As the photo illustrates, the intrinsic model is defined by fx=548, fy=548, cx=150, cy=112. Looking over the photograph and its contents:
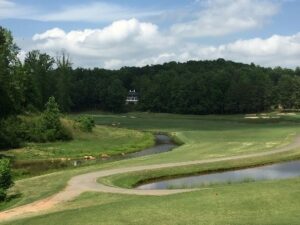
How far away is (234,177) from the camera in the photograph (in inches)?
1630

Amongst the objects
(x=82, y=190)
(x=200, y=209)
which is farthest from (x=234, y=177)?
(x=200, y=209)

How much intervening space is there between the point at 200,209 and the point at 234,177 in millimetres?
18662

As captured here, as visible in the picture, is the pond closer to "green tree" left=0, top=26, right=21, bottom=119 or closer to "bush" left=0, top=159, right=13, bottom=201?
"bush" left=0, top=159, right=13, bottom=201

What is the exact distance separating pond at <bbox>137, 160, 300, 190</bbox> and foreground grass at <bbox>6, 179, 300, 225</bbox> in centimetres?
987

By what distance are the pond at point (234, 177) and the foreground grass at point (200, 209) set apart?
9.87 metres

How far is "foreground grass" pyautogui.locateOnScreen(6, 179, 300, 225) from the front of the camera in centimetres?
2139

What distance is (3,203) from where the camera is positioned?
3328 centimetres

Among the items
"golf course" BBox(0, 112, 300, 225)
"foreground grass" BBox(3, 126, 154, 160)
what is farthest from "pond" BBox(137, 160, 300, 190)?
"foreground grass" BBox(3, 126, 154, 160)

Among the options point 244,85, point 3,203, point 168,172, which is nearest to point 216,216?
point 3,203

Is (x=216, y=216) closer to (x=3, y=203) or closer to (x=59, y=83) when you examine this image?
(x=3, y=203)

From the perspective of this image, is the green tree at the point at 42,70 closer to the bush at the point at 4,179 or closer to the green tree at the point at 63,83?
the green tree at the point at 63,83

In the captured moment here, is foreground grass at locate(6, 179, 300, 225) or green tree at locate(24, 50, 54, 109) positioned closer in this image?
foreground grass at locate(6, 179, 300, 225)

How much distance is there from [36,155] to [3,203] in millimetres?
33003

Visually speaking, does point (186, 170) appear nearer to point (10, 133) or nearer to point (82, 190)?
point (82, 190)
